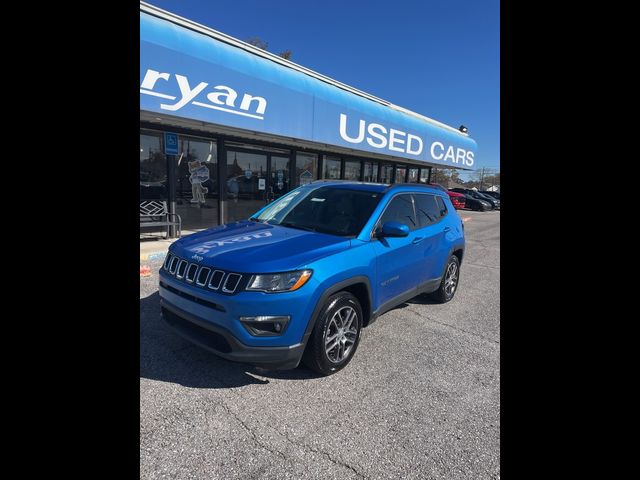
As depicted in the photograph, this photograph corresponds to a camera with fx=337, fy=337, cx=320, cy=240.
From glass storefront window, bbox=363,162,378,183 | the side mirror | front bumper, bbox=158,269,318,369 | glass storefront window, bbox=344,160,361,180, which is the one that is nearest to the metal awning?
glass storefront window, bbox=344,160,361,180

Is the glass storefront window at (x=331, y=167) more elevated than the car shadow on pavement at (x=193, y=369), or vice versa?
the glass storefront window at (x=331, y=167)

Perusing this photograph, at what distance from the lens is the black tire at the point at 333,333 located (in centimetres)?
277

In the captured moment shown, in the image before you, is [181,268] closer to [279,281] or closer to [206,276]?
[206,276]

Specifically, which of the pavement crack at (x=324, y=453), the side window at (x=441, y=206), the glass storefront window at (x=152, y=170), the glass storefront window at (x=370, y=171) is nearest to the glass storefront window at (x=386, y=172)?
the glass storefront window at (x=370, y=171)

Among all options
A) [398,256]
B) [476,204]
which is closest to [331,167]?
[398,256]

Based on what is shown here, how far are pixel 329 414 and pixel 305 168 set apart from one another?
1185cm

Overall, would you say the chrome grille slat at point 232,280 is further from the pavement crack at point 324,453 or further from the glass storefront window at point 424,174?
the glass storefront window at point 424,174

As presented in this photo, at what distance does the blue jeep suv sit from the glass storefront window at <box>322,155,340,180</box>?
10719 millimetres

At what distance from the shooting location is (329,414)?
2.46m

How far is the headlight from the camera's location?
8.22 ft

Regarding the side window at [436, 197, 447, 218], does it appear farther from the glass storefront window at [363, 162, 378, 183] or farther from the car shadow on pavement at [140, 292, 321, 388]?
the glass storefront window at [363, 162, 378, 183]

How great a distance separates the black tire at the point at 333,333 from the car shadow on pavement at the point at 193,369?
184 millimetres
